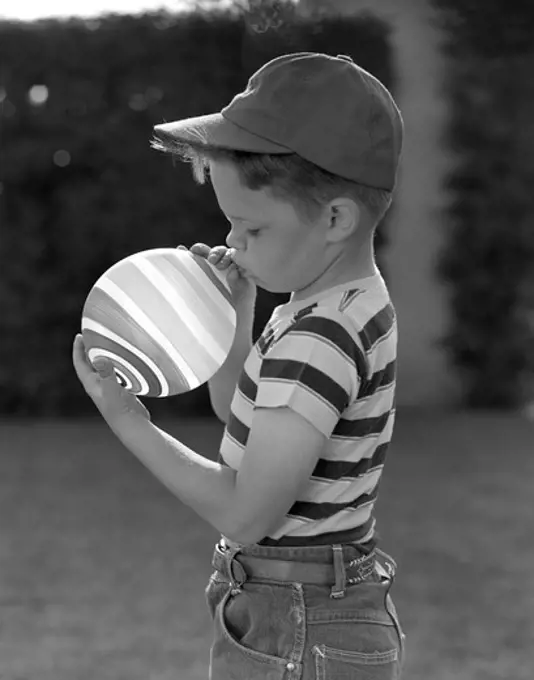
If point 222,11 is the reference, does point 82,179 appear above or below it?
below

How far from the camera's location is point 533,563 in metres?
5.11

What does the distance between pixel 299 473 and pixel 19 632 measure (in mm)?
2859

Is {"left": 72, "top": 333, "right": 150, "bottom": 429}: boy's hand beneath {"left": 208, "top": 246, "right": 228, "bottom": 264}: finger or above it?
beneath

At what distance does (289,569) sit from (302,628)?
100mm

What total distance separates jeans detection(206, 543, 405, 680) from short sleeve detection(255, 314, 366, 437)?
0.29m

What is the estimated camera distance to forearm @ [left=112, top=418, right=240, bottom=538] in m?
1.86

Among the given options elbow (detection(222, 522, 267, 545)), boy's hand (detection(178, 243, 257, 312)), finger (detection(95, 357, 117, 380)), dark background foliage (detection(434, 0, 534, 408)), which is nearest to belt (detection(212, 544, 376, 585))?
elbow (detection(222, 522, 267, 545))

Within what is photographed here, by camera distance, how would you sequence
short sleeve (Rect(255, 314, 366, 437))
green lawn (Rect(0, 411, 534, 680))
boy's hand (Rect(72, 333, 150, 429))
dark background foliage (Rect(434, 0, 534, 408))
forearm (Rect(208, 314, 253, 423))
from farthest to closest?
dark background foliage (Rect(434, 0, 534, 408))
green lawn (Rect(0, 411, 534, 680))
forearm (Rect(208, 314, 253, 423))
boy's hand (Rect(72, 333, 150, 429))
short sleeve (Rect(255, 314, 366, 437))

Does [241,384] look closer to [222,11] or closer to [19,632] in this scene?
[19,632]

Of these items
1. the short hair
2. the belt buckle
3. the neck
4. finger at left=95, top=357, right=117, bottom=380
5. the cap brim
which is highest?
→ the cap brim

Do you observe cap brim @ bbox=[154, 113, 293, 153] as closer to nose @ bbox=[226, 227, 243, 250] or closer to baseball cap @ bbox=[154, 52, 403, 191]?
baseball cap @ bbox=[154, 52, 403, 191]

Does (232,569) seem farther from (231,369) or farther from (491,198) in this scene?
(491,198)

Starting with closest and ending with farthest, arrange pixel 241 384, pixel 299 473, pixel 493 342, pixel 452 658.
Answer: pixel 299 473 < pixel 241 384 < pixel 452 658 < pixel 493 342

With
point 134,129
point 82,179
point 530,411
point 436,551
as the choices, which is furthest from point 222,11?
point 436,551
